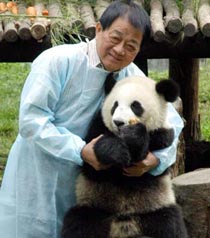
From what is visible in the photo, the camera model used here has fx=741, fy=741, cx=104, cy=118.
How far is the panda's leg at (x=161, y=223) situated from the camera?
10.7 feet

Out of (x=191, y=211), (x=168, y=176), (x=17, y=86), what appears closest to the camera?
(x=168, y=176)

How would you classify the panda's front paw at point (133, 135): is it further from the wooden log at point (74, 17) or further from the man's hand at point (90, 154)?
the wooden log at point (74, 17)

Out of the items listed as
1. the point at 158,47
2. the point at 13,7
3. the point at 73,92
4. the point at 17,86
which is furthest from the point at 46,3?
the point at 17,86

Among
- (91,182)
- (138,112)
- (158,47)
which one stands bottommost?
(158,47)

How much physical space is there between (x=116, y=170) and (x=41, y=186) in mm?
332

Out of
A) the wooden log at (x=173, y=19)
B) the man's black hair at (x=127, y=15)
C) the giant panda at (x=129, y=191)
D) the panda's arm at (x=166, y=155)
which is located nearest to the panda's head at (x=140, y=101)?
the giant panda at (x=129, y=191)

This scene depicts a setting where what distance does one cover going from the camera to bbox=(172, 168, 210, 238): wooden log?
4.18 m

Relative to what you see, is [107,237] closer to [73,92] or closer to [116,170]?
[116,170]

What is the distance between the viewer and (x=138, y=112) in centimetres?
313

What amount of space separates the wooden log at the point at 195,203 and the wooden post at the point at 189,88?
8.61 feet

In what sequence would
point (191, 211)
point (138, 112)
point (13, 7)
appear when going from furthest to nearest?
point (13, 7), point (191, 211), point (138, 112)

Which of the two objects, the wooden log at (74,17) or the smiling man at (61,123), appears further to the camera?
the wooden log at (74,17)

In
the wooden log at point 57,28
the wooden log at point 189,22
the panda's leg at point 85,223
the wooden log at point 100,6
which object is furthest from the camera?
the wooden log at point 100,6

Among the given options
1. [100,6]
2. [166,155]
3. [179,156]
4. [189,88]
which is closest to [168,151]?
[166,155]
